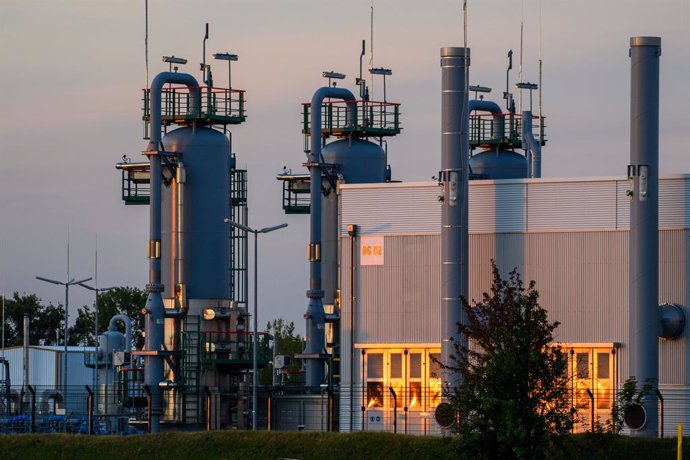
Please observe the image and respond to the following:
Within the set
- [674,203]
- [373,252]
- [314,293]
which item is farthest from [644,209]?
[314,293]

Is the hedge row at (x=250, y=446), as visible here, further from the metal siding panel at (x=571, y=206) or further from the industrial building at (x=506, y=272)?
the metal siding panel at (x=571, y=206)

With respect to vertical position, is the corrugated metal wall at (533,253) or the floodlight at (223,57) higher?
the floodlight at (223,57)

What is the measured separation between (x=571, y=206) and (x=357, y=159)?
65.1 feet

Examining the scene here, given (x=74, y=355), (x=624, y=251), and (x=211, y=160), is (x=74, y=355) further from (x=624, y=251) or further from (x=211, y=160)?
(x=624, y=251)

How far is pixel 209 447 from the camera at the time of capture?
5359cm

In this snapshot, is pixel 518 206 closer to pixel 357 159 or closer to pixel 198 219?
pixel 198 219

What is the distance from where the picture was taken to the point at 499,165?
82062 millimetres

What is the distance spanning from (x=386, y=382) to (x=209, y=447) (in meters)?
11.9

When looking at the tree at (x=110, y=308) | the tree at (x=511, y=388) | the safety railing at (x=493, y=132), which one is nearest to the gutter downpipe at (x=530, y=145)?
the safety railing at (x=493, y=132)

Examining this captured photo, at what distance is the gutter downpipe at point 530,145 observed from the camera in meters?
83.5

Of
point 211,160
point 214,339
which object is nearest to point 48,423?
point 214,339

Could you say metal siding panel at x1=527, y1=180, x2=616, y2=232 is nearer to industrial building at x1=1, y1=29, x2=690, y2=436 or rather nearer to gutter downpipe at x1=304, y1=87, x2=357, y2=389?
industrial building at x1=1, y1=29, x2=690, y2=436

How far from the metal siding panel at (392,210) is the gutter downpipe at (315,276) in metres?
9.86

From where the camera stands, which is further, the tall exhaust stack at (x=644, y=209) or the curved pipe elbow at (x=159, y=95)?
the curved pipe elbow at (x=159, y=95)
